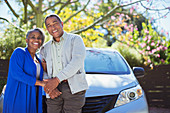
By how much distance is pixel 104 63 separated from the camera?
163 inches

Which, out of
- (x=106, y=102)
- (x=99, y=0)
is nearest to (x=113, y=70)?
(x=106, y=102)

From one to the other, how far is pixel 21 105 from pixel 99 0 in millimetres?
8437

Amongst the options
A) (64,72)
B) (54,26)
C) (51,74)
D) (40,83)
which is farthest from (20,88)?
(54,26)

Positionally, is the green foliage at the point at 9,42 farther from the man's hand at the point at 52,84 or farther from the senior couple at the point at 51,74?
the man's hand at the point at 52,84

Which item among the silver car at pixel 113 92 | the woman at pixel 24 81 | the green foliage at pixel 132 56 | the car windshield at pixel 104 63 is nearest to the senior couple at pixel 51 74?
the woman at pixel 24 81

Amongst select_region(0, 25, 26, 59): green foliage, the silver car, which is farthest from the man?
select_region(0, 25, 26, 59): green foliage

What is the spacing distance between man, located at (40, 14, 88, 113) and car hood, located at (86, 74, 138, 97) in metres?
0.57

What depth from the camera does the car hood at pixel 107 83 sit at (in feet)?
9.62

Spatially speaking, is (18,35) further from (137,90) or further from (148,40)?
(148,40)

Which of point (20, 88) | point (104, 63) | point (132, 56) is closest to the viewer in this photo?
point (20, 88)

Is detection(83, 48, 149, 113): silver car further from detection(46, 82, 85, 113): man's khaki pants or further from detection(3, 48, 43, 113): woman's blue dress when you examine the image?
detection(3, 48, 43, 113): woman's blue dress

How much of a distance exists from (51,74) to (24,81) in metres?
0.33

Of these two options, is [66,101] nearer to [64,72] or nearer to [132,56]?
[64,72]

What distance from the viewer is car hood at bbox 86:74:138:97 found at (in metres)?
2.93
